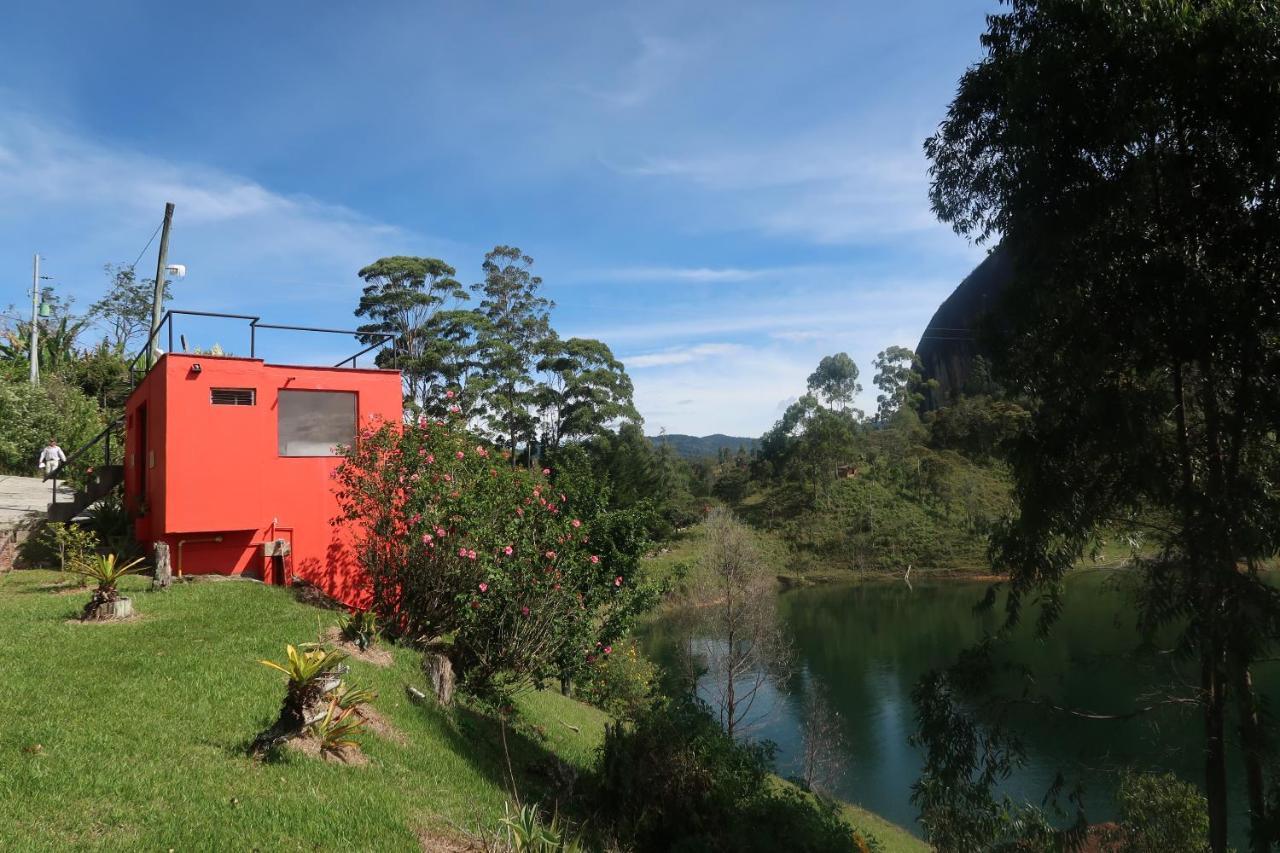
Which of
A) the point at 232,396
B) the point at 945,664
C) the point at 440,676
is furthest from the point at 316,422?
the point at 945,664

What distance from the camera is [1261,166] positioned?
6.06m

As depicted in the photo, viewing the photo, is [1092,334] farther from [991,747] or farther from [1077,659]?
[991,747]

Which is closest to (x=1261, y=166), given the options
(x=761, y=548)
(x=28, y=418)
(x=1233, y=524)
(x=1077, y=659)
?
(x=1233, y=524)

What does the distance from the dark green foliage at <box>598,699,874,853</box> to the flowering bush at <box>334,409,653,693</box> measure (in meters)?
2.13

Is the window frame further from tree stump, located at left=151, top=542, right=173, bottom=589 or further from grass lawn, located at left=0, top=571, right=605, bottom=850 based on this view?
grass lawn, located at left=0, top=571, right=605, bottom=850

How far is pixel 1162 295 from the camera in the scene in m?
6.35

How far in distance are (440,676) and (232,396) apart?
530 centimetres

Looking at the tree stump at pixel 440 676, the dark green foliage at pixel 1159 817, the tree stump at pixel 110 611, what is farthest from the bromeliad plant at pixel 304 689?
the dark green foliage at pixel 1159 817

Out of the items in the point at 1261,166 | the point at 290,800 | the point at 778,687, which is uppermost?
the point at 1261,166

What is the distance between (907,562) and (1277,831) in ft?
132

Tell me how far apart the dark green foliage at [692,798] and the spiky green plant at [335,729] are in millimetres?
2303

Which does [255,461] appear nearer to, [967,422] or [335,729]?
[335,729]

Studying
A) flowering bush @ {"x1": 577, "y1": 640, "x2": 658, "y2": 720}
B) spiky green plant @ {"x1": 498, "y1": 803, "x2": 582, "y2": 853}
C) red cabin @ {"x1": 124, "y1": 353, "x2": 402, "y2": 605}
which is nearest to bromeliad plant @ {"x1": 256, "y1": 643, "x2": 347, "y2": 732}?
spiky green plant @ {"x1": 498, "y1": 803, "x2": 582, "y2": 853}

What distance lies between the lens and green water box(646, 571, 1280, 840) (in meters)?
8.12
